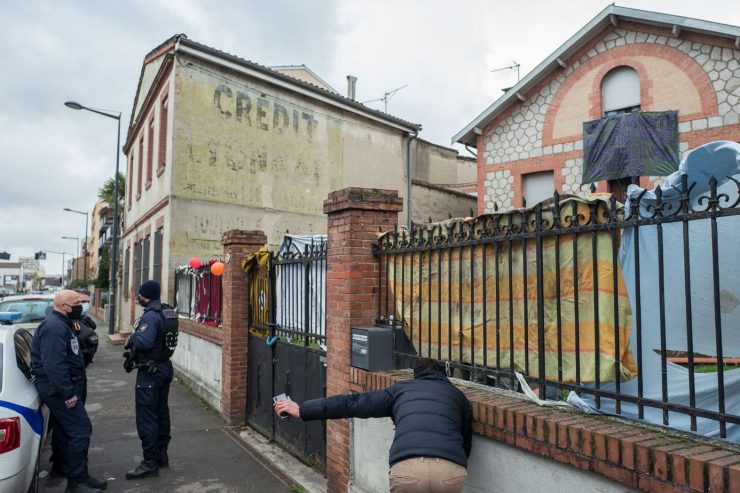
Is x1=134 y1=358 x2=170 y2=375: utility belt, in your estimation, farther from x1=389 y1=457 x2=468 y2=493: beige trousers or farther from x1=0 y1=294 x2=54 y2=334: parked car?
x1=0 y1=294 x2=54 y2=334: parked car

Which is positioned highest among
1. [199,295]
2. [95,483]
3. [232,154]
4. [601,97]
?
[601,97]

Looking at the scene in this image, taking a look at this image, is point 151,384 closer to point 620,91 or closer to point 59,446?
point 59,446

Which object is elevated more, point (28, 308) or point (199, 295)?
point (199, 295)

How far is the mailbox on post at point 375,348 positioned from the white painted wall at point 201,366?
15.8 ft

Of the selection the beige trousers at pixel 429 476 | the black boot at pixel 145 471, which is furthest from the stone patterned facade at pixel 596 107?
the beige trousers at pixel 429 476

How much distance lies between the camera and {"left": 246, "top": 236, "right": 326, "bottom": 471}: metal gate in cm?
579

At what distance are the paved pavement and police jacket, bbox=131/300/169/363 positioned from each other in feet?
4.24

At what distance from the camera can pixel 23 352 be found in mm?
5270

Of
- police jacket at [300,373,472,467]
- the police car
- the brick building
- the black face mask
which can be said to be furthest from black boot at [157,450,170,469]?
the brick building

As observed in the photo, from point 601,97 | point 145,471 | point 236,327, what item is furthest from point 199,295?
point 601,97

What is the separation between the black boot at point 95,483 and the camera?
16.5 ft

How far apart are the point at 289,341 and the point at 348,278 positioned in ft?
7.46

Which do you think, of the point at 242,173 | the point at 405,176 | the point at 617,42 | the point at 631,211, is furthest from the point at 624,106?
the point at 631,211

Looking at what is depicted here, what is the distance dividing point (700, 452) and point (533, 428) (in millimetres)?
817
